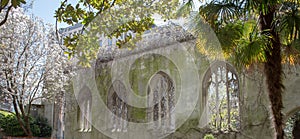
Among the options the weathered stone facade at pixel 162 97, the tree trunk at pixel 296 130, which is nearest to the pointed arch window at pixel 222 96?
the weathered stone facade at pixel 162 97

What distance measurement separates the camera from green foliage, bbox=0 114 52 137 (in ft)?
41.7

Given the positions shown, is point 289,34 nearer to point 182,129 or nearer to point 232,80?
point 232,80

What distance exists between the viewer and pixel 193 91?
31.4 ft

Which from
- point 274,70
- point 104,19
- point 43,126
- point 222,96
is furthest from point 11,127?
point 274,70

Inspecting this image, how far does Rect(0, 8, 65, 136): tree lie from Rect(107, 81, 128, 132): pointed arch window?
1.85m

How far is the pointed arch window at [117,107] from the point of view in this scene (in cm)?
1123

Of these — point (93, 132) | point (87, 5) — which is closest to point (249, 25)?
point (87, 5)

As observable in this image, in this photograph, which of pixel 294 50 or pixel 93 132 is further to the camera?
pixel 93 132

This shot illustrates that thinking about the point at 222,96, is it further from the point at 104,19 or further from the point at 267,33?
the point at 267,33

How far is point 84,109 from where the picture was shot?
505 inches

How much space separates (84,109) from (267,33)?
366 inches

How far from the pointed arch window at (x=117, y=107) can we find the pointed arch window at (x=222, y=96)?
9.42 ft

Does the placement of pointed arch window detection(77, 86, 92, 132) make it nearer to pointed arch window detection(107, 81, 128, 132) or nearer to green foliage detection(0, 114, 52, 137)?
pointed arch window detection(107, 81, 128, 132)

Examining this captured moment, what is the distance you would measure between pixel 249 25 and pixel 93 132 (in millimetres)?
7675
